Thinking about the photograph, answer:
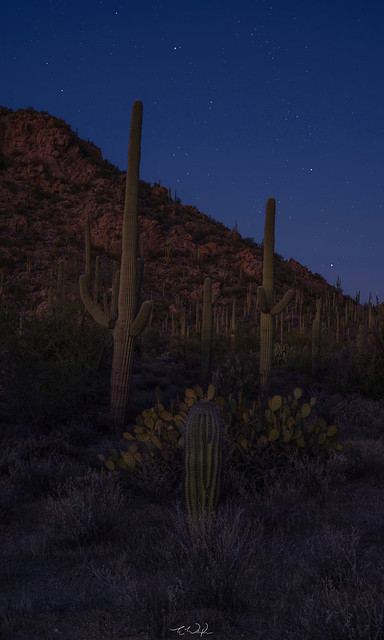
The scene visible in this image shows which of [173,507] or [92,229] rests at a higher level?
[92,229]

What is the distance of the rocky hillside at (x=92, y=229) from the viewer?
40.8m

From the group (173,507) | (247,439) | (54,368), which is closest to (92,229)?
(54,368)

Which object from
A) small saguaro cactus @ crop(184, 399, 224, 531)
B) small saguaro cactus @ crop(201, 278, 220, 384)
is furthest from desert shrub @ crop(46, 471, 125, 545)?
small saguaro cactus @ crop(201, 278, 220, 384)

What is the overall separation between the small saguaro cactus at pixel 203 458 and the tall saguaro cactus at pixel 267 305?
7.75m

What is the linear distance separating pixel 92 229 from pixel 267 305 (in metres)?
36.4

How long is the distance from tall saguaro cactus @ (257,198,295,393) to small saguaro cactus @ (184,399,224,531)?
7.75 meters

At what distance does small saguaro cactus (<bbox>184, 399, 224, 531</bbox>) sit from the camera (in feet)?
14.9

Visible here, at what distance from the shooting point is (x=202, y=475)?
4570 millimetres

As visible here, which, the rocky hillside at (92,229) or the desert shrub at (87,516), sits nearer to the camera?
the desert shrub at (87,516)

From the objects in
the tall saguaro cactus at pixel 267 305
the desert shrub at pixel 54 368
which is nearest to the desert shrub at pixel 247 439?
the desert shrub at pixel 54 368

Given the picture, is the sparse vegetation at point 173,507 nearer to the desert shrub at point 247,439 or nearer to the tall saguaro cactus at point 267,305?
Answer: the desert shrub at point 247,439

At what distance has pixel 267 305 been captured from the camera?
12.5 m

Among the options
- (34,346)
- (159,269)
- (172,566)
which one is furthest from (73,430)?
(159,269)

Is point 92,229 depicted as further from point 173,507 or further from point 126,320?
point 173,507
